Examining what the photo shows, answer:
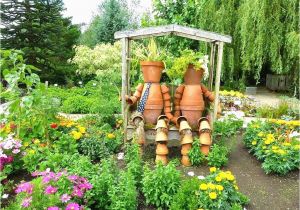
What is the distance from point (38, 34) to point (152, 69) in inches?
367

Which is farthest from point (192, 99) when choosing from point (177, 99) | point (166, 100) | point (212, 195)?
point (212, 195)

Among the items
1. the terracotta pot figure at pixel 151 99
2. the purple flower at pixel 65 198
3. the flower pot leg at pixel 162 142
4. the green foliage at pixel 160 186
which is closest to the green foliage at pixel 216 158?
the flower pot leg at pixel 162 142

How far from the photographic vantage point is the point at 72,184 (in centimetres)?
267

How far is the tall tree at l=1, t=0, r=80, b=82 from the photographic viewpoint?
1173 cm

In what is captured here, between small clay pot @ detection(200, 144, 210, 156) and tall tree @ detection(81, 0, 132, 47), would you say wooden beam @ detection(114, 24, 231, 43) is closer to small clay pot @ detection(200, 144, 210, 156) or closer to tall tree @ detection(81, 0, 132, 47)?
small clay pot @ detection(200, 144, 210, 156)

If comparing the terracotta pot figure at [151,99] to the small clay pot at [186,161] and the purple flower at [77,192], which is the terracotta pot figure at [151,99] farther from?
the purple flower at [77,192]

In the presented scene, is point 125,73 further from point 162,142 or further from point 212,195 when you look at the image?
point 212,195

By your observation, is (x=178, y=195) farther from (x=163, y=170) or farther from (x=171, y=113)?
(x=171, y=113)

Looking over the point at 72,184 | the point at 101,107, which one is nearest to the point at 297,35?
the point at 101,107

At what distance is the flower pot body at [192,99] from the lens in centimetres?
411

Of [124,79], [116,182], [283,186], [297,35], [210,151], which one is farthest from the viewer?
[297,35]

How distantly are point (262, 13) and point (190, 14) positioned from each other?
2388mm

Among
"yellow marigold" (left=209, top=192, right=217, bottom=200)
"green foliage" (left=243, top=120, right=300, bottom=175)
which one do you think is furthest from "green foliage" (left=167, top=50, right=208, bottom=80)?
"yellow marigold" (left=209, top=192, right=217, bottom=200)

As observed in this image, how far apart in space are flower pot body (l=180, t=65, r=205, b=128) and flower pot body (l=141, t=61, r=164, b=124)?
1.01ft
